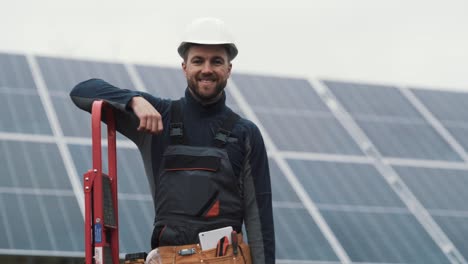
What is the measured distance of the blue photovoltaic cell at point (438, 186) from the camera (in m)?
16.8

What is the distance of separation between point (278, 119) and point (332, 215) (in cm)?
256

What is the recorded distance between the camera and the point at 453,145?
18.2 m

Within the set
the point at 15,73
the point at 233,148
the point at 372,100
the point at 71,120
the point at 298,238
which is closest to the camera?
the point at 233,148

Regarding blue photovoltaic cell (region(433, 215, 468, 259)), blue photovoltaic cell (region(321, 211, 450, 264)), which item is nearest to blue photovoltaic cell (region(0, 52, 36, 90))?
blue photovoltaic cell (region(321, 211, 450, 264))

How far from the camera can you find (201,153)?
523 cm

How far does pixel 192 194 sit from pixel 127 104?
18.1 inches

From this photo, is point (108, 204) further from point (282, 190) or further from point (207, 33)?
point (282, 190)

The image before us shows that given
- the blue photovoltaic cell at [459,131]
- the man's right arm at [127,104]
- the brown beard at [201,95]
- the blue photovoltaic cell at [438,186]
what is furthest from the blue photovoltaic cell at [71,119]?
the brown beard at [201,95]

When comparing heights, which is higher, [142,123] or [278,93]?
→ [278,93]

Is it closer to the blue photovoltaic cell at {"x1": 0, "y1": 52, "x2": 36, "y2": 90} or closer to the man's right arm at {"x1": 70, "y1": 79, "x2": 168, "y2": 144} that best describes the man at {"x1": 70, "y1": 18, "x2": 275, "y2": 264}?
the man's right arm at {"x1": 70, "y1": 79, "x2": 168, "y2": 144}

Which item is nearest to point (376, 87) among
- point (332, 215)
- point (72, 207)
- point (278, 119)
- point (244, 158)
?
point (278, 119)

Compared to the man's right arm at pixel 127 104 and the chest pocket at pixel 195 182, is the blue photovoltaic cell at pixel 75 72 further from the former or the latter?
the chest pocket at pixel 195 182

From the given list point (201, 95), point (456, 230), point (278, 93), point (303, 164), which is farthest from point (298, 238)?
point (201, 95)

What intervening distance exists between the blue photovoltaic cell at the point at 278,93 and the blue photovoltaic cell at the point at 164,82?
0.39 metres
